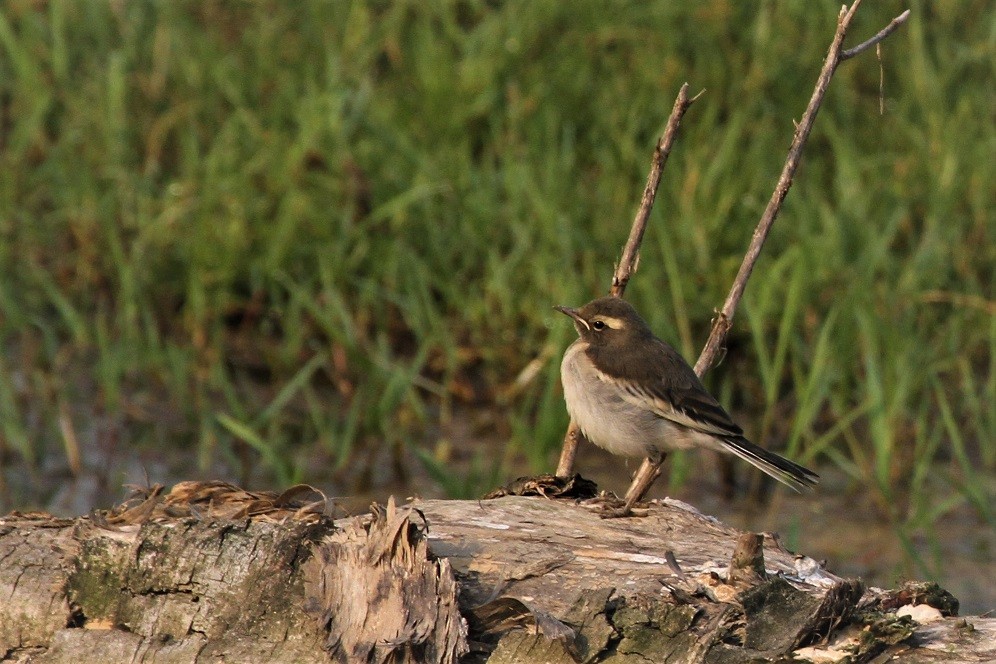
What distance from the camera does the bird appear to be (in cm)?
489

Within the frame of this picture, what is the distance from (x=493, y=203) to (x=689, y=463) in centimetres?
184

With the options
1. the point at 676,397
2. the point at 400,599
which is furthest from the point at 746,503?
the point at 400,599

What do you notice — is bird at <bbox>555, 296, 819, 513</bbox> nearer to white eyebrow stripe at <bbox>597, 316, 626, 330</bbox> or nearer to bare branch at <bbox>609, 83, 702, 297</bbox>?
white eyebrow stripe at <bbox>597, 316, 626, 330</bbox>

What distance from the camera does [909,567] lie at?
20.6ft

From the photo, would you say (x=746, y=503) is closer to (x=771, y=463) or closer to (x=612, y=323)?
(x=612, y=323)

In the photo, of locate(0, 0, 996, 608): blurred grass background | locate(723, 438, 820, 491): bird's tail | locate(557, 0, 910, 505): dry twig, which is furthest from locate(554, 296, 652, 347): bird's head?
locate(0, 0, 996, 608): blurred grass background

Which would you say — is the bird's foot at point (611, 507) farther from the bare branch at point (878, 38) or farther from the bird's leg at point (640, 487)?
the bare branch at point (878, 38)

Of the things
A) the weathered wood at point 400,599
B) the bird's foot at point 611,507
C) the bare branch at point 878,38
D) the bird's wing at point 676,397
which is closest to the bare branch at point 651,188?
the bird's wing at point 676,397

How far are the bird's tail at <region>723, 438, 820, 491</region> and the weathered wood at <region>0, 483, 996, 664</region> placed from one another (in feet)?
2.70

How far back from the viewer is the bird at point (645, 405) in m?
4.89

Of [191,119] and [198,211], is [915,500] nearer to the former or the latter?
[198,211]

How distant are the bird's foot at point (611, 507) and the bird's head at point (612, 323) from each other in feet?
2.97

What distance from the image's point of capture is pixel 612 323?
17.3 ft

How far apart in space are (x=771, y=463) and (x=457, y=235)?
10.8 feet
